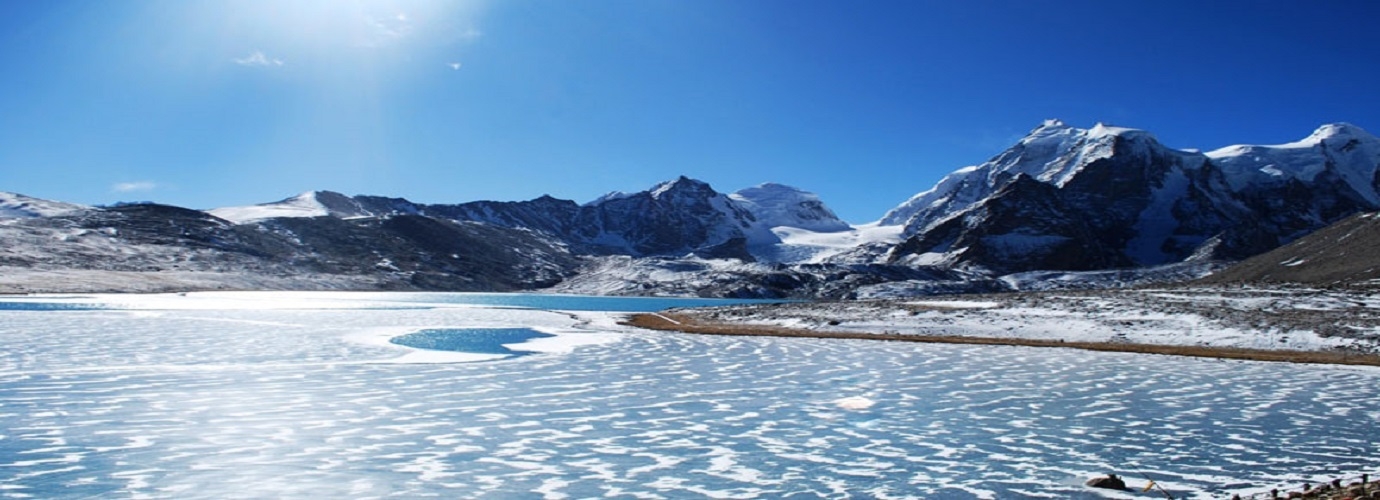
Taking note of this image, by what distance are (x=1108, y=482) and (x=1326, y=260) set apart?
9993 centimetres

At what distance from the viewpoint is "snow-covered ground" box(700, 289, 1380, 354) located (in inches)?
1553

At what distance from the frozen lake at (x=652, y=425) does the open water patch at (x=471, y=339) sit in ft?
11.6

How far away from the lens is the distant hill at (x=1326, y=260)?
260ft

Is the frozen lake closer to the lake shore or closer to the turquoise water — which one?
the lake shore

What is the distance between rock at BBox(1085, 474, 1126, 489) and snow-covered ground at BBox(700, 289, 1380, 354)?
31747 millimetres

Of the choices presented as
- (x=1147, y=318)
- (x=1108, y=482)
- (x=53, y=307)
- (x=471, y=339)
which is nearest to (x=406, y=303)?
(x=53, y=307)

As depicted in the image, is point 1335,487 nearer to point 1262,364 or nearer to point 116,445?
point 116,445

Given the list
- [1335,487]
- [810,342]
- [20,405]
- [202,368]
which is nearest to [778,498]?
[1335,487]

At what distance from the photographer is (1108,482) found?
39.7 feet

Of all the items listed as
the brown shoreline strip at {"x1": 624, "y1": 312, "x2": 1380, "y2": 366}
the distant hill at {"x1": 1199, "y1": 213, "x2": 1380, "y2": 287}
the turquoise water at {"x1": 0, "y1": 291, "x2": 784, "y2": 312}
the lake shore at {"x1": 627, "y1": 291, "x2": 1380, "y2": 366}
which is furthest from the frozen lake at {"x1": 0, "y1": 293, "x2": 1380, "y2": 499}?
the distant hill at {"x1": 1199, "y1": 213, "x2": 1380, "y2": 287}

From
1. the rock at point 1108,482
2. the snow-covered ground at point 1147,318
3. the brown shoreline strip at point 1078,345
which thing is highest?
the snow-covered ground at point 1147,318

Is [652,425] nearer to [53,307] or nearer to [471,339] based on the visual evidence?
[471,339]

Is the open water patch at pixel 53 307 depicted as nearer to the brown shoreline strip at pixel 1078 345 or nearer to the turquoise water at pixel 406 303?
the turquoise water at pixel 406 303

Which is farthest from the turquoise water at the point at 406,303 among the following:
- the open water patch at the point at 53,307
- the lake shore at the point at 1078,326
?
the lake shore at the point at 1078,326
